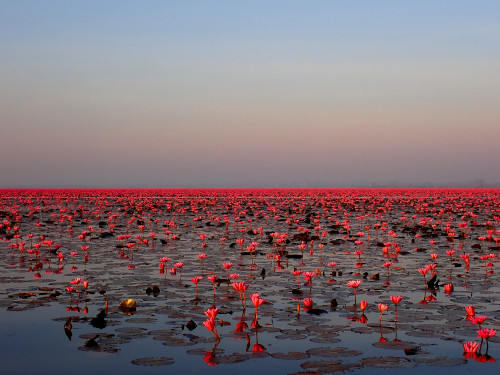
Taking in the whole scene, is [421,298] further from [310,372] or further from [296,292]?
[310,372]

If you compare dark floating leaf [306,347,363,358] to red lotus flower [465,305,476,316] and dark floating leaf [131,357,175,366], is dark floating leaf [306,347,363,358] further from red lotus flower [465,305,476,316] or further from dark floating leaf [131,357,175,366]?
red lotus flower [465,305,476,316]

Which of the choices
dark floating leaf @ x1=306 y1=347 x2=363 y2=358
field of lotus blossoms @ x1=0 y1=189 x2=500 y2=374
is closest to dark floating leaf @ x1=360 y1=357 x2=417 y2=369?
field of lotus blossoms @ x1=0 y1=189 x2=500 y2=374

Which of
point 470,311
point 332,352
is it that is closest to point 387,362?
point 332,352

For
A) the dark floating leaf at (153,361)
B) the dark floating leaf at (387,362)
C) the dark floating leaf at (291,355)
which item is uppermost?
the dark floating leaf at (387,362)

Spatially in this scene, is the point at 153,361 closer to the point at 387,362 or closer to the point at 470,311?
the point at 387,362

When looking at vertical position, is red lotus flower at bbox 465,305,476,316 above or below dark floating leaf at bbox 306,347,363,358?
above

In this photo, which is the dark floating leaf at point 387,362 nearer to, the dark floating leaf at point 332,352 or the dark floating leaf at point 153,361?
the dark floating leaf at point 332,352

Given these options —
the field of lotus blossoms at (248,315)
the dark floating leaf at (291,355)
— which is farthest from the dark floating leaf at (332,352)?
the dark floating leaf at (291,355)

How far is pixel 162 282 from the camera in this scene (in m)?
10.2

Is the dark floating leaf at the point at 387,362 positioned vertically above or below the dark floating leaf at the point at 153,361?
above

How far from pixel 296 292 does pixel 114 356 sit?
3.93 meters

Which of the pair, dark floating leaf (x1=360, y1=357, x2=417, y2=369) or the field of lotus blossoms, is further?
the field of lotus blossoms

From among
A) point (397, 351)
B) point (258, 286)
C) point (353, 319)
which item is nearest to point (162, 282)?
point (258, 286)

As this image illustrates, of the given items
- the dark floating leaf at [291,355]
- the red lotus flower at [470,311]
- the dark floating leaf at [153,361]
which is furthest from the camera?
the red lotus flower at [470,311]
